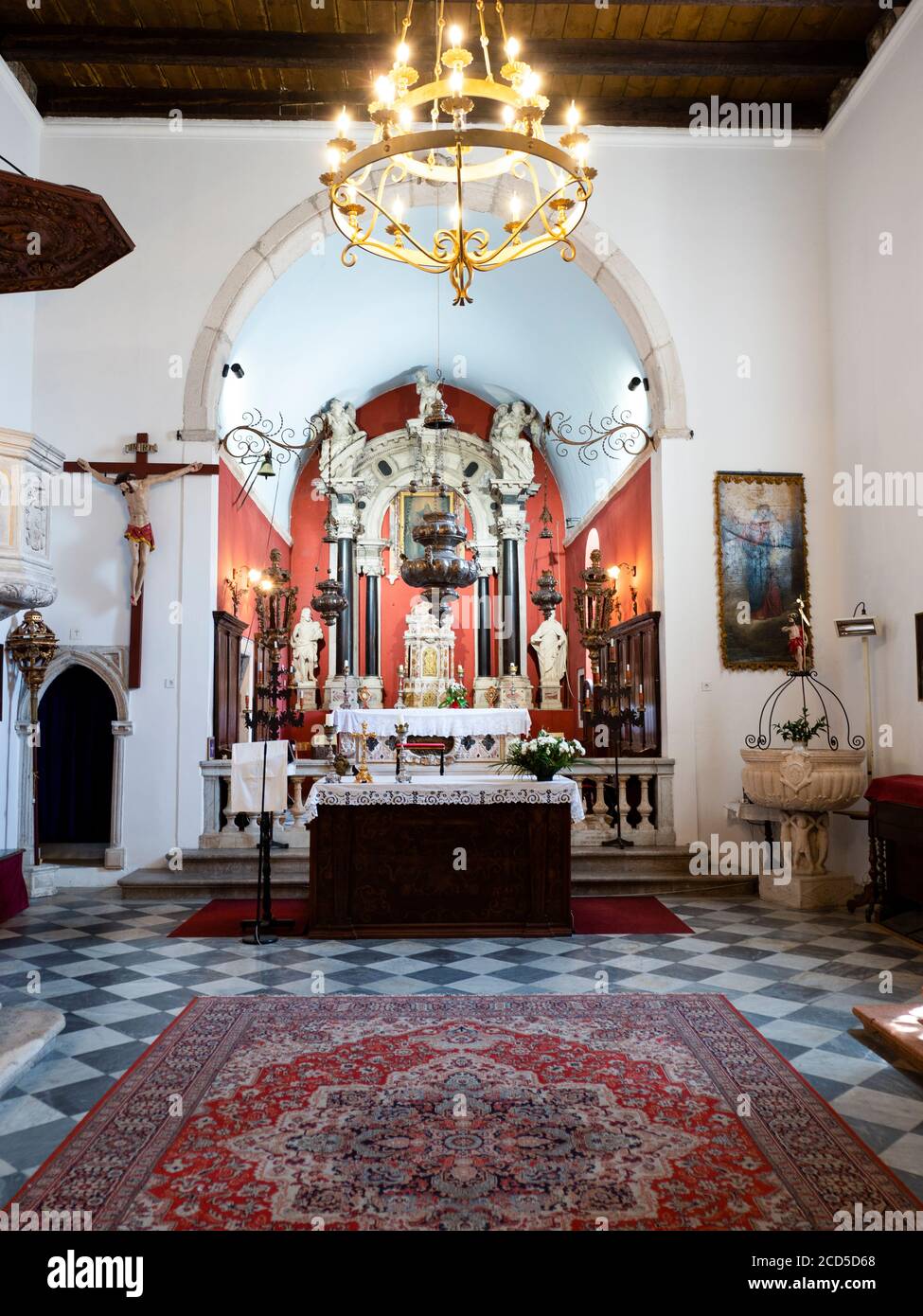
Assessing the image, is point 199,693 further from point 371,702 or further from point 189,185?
point 371,702

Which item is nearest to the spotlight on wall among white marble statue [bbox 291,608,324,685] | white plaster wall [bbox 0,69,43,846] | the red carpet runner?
the red carpet runner

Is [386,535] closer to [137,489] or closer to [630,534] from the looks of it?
[630,534]

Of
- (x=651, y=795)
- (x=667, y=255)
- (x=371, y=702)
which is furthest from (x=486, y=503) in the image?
(x=651, y=795)

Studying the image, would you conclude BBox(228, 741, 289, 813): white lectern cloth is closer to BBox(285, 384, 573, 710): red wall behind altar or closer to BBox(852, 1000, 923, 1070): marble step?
BBox(852, 1000, 923, 1070): marble step

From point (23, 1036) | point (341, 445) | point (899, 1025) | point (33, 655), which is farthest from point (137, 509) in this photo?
point (341, 445)

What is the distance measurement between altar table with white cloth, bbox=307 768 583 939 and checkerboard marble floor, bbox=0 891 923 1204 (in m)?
0.19

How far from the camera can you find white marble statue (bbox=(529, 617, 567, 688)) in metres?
15.4

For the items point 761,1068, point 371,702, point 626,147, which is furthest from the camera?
point 371,702

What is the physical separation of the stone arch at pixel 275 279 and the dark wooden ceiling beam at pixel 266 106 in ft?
2.87

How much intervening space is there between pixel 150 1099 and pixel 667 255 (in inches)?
331

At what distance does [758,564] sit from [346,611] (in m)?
8.16

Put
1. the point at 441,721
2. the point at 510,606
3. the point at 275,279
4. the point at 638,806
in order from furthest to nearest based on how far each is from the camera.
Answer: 1. the point at 510,606
2. the point at 441,721
3. the point at 275,279
4. the point at 638,806

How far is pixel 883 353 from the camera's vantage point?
303 inches
